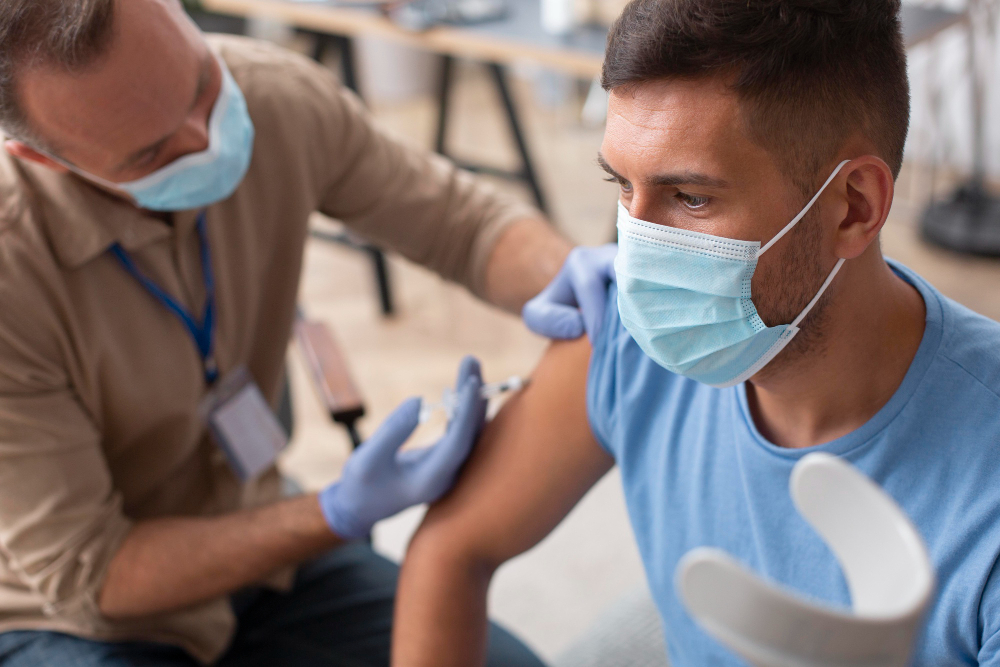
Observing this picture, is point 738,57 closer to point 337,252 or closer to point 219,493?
point 219,493

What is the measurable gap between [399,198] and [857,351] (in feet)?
3.35

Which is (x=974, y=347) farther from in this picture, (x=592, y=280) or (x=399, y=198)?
(x=399, y=198)

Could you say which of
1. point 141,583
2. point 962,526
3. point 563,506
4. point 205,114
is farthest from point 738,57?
point 141,583

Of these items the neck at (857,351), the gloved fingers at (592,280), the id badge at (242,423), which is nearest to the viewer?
the neck at (857,351)

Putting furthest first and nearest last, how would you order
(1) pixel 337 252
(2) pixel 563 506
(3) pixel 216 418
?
(1) pixel 337 252, (3) pixel 216 418, (2) pixel 563 506

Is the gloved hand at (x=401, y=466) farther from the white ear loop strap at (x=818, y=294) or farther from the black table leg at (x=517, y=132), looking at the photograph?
the black table leg at (x=517, y=132)

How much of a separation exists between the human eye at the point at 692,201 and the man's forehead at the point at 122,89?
781mm

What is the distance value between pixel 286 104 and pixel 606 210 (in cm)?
279

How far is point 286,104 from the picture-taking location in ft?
5.57

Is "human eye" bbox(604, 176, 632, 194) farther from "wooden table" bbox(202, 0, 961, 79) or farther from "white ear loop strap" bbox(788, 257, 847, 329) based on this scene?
"wooden table" bbox(202, 0, 961, 79)

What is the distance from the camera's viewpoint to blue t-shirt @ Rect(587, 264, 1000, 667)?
3.08 ft

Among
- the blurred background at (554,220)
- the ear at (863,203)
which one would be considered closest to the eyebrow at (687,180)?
the ear at (863,203)

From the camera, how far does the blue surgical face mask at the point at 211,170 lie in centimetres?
140

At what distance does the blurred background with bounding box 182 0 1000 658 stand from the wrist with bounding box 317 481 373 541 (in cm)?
94
